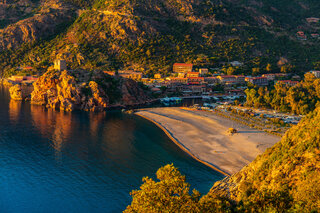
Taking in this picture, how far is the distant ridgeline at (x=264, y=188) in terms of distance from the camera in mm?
23844

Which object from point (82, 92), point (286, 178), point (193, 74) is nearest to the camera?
point (286, 178)

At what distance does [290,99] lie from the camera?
100625 mm

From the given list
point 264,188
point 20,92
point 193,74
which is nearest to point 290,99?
point 193,74

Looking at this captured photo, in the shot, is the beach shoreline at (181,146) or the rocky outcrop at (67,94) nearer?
the beach shoreline at (181,146)

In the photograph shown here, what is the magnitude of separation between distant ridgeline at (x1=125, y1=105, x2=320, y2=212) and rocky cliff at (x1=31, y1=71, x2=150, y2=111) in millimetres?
83760

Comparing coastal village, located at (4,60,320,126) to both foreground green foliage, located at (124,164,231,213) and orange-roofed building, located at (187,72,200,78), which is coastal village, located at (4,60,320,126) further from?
foreground green foliage, located at (124,164,231,213)

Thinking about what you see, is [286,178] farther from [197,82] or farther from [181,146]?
[197,82]

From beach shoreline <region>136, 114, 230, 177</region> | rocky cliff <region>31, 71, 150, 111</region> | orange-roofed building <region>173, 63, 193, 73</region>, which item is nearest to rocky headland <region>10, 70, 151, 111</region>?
rocky cliff <region>31, 71, 150, 111</region>

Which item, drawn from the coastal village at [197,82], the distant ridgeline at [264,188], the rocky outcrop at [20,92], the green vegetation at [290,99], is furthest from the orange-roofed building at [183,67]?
the distant ridgeline at [264,188]

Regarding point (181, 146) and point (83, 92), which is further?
point (83, 92)

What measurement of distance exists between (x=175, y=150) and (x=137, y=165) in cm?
1115

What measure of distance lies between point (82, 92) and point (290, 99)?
6757 centimetres

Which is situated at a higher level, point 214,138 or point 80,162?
point 214,138

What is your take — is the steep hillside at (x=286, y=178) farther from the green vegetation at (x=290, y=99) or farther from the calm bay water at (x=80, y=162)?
the green vegetation at (x=290, y=99)
